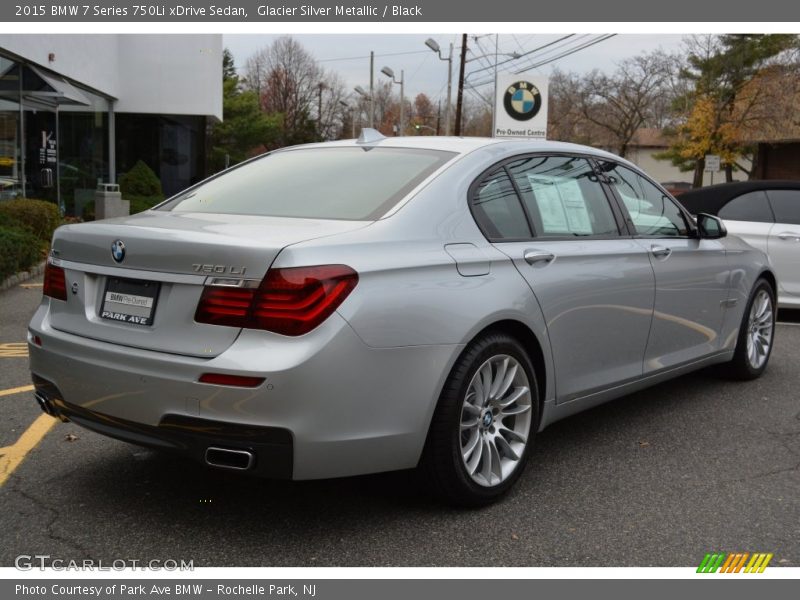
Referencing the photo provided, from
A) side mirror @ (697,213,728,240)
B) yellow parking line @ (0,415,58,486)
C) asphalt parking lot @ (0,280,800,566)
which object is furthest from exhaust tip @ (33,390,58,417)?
side mirror @ (697,213,728,240)

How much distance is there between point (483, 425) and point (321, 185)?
1.32 metres

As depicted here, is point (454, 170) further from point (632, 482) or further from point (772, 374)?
point (772, 374)

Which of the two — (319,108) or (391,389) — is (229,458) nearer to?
(391,389)

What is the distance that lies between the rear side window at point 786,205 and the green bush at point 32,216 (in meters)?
9.68

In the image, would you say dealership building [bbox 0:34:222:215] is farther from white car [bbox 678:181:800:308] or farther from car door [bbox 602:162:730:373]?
car door [bbox 602:162:730:373]

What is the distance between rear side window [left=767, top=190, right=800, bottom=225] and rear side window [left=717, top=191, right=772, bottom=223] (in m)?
0.07

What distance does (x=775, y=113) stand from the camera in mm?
39906

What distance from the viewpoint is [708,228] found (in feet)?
18.0

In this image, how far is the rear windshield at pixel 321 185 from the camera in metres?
3.71

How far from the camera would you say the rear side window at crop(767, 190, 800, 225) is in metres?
9.18

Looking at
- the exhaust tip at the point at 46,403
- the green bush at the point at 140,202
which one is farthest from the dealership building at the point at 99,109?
the exhaust tip at the point at 46,403

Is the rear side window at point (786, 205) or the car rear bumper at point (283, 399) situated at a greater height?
the rear side window at point (786, 205)

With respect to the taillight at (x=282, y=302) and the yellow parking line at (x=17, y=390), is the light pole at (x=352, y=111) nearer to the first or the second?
the yellow parking line at (x=17, y=390)

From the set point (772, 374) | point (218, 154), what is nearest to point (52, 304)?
point (772, 374)
